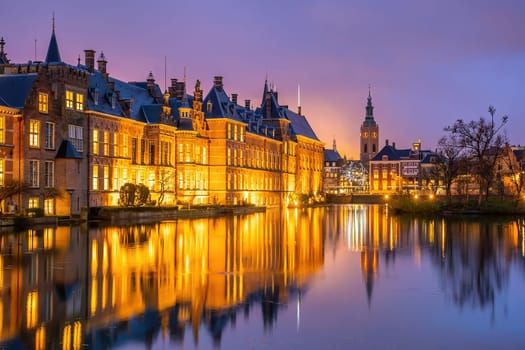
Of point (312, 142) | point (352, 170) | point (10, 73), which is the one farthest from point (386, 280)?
point (352, 170)

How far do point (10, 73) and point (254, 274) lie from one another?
38854mm

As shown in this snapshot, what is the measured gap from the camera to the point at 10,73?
5347cm

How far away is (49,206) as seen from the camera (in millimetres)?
50031

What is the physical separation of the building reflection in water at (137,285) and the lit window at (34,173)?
50.8ft

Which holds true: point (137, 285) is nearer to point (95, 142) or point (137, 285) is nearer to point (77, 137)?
point (77, 137)

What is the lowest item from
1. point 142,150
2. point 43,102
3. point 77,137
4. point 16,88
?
point 142,150

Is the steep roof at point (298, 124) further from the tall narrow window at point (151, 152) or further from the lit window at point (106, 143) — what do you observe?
the lit window at point (106, 143)

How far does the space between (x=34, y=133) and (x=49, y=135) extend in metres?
1.67

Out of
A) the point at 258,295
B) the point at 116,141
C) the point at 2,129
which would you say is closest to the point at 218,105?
the point at 116,141

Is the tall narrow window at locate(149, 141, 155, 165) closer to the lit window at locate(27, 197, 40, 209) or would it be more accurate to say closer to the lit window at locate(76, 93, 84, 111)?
the lit window at locate(76, 93, 84, 111)

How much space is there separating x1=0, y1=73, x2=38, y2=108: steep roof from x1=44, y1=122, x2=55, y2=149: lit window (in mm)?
2502

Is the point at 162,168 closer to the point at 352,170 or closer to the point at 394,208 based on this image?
the point at 394,208

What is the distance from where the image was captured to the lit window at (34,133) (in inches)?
1911

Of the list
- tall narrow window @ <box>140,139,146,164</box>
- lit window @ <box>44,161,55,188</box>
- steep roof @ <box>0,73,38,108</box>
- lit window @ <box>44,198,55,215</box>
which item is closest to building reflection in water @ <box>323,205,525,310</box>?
lit window @ <box>44,198,55,215</box>
